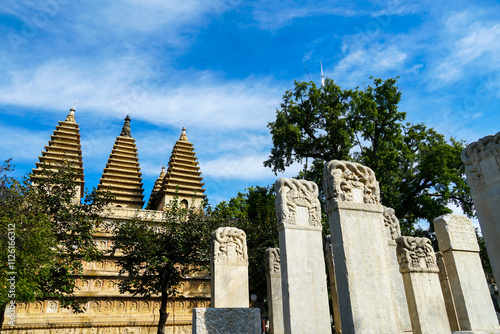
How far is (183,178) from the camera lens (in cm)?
3922

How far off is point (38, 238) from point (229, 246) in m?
5.59

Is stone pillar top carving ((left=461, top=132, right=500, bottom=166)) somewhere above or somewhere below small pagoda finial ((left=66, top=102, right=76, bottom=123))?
below

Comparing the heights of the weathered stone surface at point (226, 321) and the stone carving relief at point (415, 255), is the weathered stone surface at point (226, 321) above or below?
below

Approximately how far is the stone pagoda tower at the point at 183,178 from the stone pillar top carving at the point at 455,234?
98.2 ft

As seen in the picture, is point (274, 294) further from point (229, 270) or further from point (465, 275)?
point (465, 275)

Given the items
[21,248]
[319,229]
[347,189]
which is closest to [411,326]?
[319,229]

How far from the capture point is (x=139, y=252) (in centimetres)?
1661

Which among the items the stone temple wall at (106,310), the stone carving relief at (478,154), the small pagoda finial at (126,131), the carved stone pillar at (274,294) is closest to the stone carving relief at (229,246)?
the carved stone pillar at (274,294)

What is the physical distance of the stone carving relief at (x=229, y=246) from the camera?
948 cm

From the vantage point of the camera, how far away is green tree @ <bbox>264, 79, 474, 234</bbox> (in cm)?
2208

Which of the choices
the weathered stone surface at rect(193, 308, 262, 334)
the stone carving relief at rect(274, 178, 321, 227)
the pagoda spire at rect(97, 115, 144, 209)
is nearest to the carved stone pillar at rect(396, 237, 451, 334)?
the stone carving relief at rect(274, 178, 321, 227)

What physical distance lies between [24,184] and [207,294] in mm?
14183

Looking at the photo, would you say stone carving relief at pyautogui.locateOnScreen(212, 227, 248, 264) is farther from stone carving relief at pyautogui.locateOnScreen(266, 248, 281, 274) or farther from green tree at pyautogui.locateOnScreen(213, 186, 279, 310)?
green tree at pyautogui.locateOnScreen(213, 186, 279, 310)

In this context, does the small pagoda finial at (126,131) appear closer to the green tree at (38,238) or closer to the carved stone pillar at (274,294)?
the green tree at (38,238)
